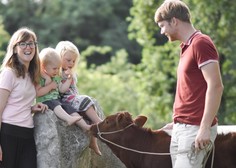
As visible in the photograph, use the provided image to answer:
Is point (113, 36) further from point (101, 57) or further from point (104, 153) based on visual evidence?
point (104, 153)

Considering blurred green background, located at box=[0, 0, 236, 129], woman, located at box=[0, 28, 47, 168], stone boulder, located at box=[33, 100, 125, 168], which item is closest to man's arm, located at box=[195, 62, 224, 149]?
woman, located at box=[0, 28, 47, 168]

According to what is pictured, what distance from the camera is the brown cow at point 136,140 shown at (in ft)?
23.4

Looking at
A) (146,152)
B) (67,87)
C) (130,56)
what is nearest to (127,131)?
(146,152)

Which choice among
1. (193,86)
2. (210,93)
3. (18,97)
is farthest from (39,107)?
(210,93)

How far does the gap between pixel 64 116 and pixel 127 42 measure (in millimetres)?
29630

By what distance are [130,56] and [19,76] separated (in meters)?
30.2

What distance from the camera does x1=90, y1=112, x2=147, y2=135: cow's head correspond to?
7340mm

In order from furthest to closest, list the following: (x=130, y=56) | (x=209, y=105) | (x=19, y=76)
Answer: (x=130, y=56) < (x=19, y=76) < (x=209, y=105)

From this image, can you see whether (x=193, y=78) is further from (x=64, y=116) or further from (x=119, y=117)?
(x=64, y=116)

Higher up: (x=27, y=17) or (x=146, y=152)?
(x=27, y=17)

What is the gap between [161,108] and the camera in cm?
1914

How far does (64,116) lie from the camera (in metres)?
7.48

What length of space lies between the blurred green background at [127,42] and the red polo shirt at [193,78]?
11.3 metres

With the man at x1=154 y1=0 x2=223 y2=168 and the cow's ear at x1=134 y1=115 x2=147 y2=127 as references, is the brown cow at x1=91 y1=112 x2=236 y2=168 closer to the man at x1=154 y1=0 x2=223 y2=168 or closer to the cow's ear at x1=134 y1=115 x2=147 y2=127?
the cow's ear at x1=134 y1=115 x2=147 y2=127
